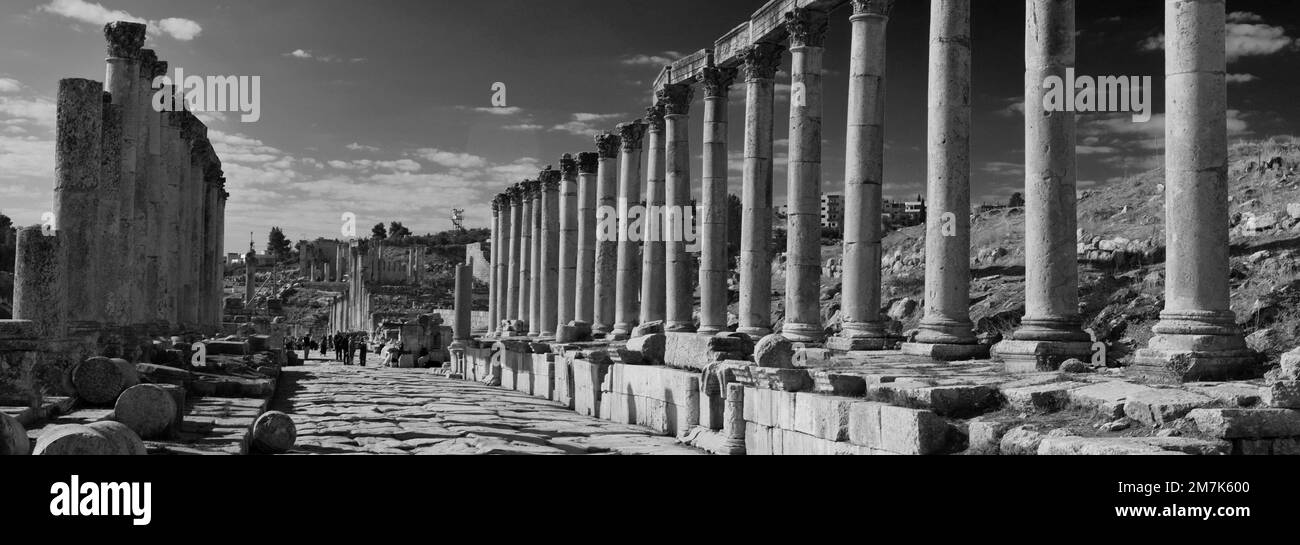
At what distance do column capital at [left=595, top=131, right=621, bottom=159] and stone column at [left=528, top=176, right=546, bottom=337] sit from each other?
5740 mm

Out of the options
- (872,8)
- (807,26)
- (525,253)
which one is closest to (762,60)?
(807,26)

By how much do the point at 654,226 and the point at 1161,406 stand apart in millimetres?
18882

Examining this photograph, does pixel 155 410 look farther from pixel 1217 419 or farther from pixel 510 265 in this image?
pixel 510 265

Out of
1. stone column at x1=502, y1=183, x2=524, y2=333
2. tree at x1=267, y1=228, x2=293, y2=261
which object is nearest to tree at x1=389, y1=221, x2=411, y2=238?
tree at x1=267, y1=228, x2=293, y2=261

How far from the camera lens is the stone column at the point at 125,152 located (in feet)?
64.5

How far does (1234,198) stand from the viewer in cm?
3025

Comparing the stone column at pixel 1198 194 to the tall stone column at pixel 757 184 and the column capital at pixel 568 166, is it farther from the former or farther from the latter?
the column capital at pixel 568 166

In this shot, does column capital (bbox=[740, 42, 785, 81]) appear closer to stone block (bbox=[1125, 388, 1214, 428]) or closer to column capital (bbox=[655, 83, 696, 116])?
column capital (bbox=[655, 83, 696, 116])

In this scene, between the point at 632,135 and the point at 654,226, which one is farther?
the point at 632,135

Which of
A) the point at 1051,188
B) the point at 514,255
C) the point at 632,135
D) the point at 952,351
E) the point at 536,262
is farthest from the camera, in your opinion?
the point at 514,255

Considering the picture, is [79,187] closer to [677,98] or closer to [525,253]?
[677,98]

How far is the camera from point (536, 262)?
1535 inches

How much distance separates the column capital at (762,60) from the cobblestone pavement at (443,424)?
25.7ft

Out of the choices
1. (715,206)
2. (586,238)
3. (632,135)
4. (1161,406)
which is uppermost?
(632,135)
